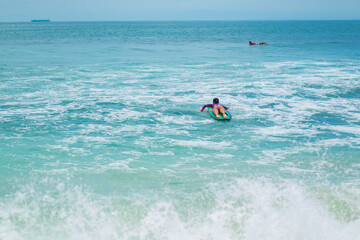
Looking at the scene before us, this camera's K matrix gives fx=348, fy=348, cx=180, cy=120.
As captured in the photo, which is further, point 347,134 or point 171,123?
point 171,123

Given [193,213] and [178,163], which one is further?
[178,163]

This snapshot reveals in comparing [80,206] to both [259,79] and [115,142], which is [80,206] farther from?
[259,79]

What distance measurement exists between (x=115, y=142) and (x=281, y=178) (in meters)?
7.13

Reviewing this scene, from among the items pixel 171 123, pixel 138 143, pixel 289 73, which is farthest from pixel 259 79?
pixel 138 143

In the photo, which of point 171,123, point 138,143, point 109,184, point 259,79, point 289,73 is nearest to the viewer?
point 109,184

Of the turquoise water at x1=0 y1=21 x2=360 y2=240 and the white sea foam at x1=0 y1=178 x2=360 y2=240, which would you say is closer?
the white sea foam at x1=0 y1=178 x2=360 y2=240

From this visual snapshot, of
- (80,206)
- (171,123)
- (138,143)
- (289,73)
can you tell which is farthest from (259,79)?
(80,206)

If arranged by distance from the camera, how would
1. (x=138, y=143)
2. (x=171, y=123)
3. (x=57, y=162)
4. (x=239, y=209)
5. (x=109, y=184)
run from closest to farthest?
(x=239, y=209) → (x=109, y=184) → (x=57, y=162) → (x=138, y=143) → (x=171, y=123)

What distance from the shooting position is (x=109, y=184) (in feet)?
37.4

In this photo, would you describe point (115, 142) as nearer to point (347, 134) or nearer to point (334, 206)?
point (334, 206)

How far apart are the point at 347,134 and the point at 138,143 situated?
936cm

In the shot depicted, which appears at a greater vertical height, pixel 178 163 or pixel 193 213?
pixel 178 163

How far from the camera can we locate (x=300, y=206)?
9.98 m

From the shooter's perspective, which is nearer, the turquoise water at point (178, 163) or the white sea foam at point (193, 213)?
the white sea foam at point (193, 213)
